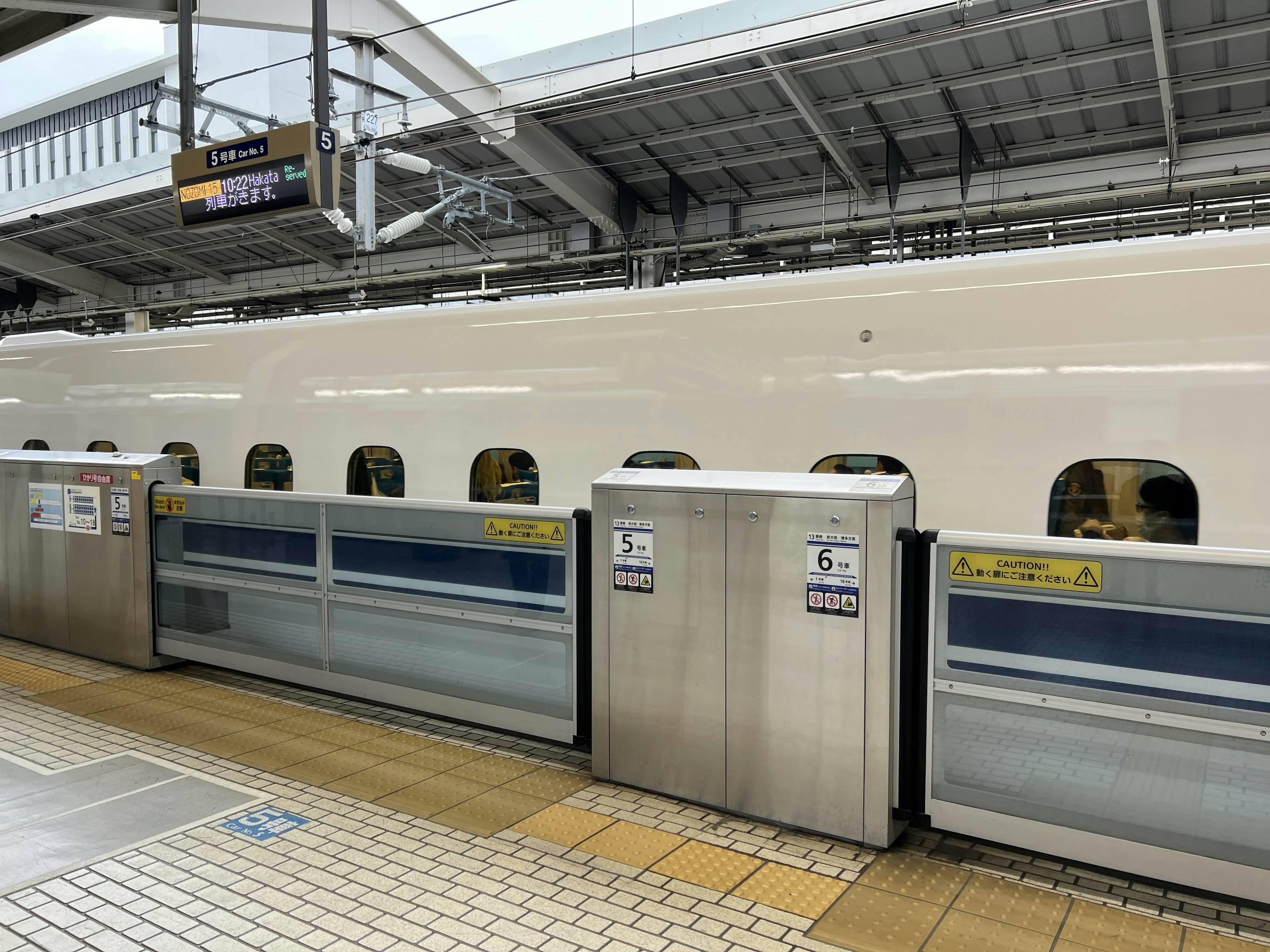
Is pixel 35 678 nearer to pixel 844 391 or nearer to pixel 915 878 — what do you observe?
pixel 844 391

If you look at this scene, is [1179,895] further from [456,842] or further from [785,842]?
[456,842]

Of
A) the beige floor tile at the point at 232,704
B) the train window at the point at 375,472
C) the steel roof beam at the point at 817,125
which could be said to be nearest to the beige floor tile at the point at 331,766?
the beige floor tile at the point at 232,704

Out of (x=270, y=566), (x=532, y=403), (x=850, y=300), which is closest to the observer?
(x=850, y=300)

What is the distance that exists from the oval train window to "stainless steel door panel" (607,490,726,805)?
1521 millimetres

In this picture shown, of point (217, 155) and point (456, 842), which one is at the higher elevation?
point (217, 155)

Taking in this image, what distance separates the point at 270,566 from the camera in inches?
244

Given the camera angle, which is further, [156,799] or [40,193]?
[40,193]

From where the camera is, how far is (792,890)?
3.50 meters

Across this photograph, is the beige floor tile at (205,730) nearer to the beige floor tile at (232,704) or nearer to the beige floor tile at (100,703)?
the beige floor tile at (232,704)

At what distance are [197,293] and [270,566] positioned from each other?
19099mm

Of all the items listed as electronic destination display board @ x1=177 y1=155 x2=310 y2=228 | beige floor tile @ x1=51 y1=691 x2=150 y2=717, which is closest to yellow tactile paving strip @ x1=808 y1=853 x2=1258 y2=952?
beige floor tile @ x1=51 y1=691 x2=150 y2=717

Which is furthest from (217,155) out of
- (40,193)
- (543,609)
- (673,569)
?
(40,193)

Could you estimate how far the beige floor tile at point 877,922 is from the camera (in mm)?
A: 3129

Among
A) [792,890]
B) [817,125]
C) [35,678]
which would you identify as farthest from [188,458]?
[817,125]
